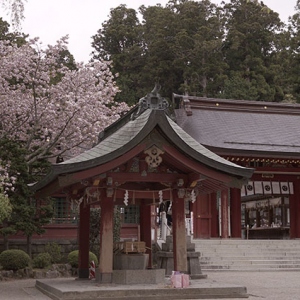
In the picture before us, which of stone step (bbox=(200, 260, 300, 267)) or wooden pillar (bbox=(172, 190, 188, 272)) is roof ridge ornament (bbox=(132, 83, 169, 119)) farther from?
stone step (bbox=(200, 260, 300, 267))

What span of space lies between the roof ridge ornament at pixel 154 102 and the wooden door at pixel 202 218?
14.6 metres

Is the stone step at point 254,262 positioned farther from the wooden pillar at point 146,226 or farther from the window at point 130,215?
the wooden pillar at point 146,226

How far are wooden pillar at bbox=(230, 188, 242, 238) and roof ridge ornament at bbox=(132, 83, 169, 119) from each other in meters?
15.1

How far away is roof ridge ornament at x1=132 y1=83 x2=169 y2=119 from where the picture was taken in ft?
40.9

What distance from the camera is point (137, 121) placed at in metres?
12.7

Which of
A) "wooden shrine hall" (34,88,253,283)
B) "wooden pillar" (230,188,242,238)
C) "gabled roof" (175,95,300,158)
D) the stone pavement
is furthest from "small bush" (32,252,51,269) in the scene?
"wooden pillar" (230,188,242,238)

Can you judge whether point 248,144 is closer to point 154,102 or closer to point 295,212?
point 295,212

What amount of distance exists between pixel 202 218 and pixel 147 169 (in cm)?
1464

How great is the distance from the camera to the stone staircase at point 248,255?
21.2m

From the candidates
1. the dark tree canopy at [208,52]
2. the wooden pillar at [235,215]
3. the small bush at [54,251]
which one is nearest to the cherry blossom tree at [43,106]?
the small bush at [54,251]

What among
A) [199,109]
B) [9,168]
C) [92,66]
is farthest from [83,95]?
[199,109]

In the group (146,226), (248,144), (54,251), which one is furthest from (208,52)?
(146,226)

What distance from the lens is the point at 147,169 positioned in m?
12.8

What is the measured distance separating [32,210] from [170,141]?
9540 millimetres
